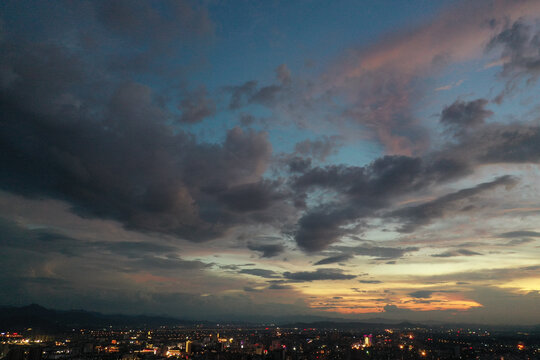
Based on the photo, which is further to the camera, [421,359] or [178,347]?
[178,347]

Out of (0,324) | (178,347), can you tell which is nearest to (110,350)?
(178,347)

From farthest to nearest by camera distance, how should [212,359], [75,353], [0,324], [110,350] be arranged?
1. [0,324]
2. [110,350]
3. [75,353]
4. [212,359]

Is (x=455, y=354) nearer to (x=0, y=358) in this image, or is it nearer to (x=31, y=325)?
(x=0, y=358)

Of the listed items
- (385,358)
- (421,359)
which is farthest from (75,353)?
(421,359)

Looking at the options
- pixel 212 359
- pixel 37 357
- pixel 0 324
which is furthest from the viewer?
pixel 0 324

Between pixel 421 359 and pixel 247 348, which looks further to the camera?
pixel 247 348

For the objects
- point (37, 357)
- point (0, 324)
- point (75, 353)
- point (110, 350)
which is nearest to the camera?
point (37, 357)

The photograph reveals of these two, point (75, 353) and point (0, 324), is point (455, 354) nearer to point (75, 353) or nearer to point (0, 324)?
point (75, 353)

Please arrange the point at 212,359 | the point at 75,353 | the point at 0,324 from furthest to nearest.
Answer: the point at 0,324 < the point at 75,353 < the point at 212,359
